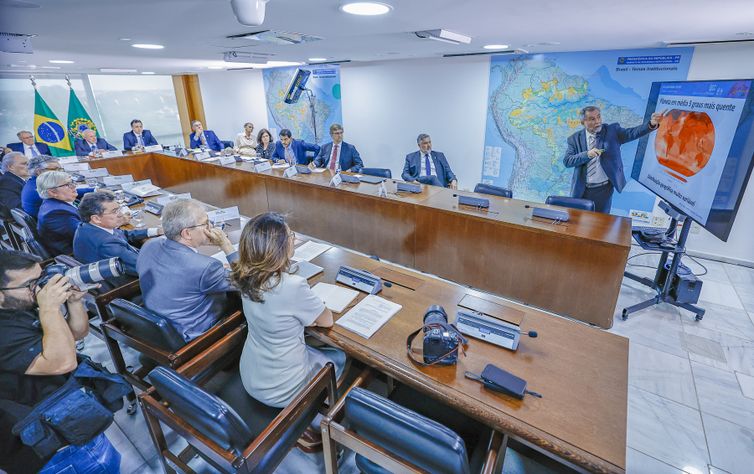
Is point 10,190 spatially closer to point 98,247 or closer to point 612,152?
point 98,247

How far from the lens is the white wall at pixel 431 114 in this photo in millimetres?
3871

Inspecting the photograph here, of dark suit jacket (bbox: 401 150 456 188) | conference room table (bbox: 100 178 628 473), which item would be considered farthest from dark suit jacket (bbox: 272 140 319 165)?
conference room table (bbox: 100 178 628 473)

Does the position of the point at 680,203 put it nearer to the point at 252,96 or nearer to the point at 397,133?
the point at 397,133

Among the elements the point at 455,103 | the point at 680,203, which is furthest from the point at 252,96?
the point at 680,203

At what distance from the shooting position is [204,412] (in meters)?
1.13

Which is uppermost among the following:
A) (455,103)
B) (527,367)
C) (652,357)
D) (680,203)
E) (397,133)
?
(455,103)

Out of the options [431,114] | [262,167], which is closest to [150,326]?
[262,167]

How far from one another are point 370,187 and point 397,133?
262 centimetres

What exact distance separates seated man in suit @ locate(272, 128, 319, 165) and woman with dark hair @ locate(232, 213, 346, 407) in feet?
14.6

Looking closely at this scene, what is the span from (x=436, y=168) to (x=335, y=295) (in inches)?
127

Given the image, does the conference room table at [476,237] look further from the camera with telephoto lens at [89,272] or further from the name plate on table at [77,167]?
the name plate on table at [77,167]

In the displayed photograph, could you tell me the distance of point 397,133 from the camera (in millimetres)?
6234

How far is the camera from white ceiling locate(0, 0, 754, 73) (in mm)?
1824

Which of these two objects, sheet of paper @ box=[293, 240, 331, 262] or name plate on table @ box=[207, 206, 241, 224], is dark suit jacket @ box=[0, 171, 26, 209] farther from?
sheet of paper @ box=[293, 240, 331, 262]
